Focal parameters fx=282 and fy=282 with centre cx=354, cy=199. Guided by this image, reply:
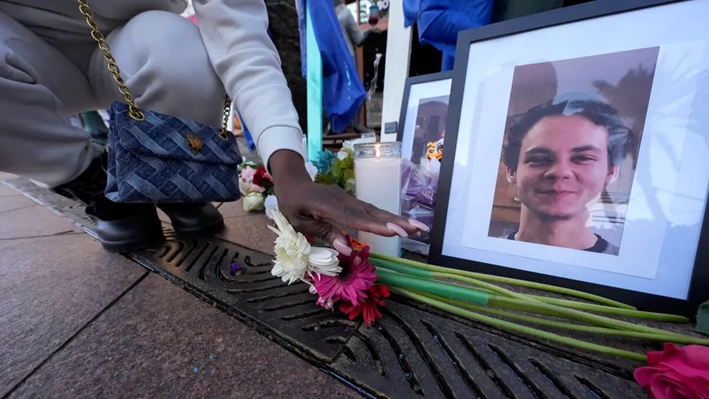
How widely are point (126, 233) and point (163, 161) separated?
264mm

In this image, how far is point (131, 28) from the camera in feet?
2.11

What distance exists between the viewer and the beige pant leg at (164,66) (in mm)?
610

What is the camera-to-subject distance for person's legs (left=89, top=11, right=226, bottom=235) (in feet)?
2.00

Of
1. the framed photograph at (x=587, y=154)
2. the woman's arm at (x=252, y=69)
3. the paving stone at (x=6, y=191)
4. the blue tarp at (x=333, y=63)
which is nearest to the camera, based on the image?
the framed photograph at (x=587, y=154)

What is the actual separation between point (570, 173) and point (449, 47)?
0.78 m

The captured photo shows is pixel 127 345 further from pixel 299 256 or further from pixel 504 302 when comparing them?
pixel 504 302

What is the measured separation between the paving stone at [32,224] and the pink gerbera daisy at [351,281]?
106 centimetres

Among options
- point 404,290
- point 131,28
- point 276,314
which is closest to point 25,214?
point 131,28

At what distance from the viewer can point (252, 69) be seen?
567 mm

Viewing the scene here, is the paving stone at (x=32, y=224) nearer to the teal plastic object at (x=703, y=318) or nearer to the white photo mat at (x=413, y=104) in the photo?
the white photo mat at (x=413, y=104)

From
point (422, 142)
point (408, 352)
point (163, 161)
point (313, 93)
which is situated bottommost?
point (408, 352)

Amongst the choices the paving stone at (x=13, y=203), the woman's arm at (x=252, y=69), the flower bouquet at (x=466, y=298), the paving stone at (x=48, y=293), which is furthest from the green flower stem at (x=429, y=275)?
the paving stone at (x=13, y=203)

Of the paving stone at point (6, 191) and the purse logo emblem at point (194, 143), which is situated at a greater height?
the purse logo emblem at point (194, 143)

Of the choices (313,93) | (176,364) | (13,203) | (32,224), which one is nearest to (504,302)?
(176,364)
